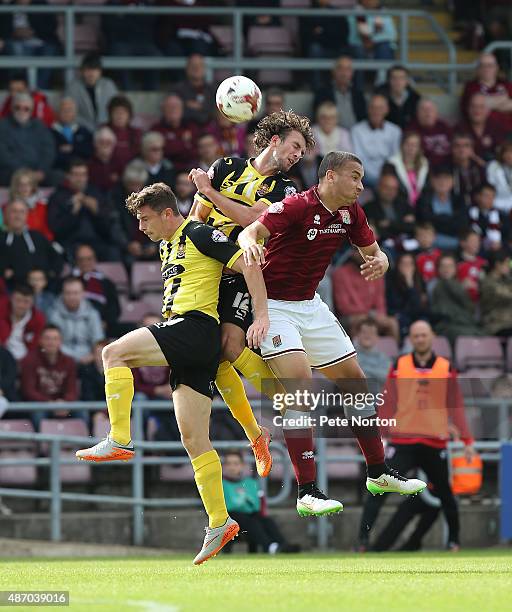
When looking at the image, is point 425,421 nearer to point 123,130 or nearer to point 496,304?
point 496,304

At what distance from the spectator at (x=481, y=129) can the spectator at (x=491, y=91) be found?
0.35 ft

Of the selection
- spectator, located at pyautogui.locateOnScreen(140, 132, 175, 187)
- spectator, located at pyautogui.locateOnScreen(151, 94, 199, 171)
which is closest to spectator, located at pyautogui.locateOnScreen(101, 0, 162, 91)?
spectator, located at pyautogui.locateOnScreen(151, 94, 199, 171)

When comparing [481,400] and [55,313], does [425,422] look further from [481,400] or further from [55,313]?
[55,313]

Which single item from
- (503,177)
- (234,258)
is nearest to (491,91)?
(503,177)

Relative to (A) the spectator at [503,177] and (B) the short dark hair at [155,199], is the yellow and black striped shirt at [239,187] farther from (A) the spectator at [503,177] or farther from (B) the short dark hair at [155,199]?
(A) the spectator at [503,177]

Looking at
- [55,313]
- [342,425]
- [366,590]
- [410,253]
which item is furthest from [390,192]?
[366,590]

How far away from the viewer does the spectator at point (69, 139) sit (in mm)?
17578

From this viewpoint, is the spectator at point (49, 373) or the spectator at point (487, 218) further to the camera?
the spectator at point (487, 218)

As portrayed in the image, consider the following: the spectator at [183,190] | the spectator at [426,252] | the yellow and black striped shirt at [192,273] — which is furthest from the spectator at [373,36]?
the yellow and black striped shirt at [192,273]

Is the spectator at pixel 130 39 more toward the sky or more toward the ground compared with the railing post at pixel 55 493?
more toward the sky

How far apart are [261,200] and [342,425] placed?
1732 mm

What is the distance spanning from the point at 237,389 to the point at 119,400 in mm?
911

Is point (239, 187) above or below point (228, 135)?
below

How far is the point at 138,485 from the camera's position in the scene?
49.5 feet
